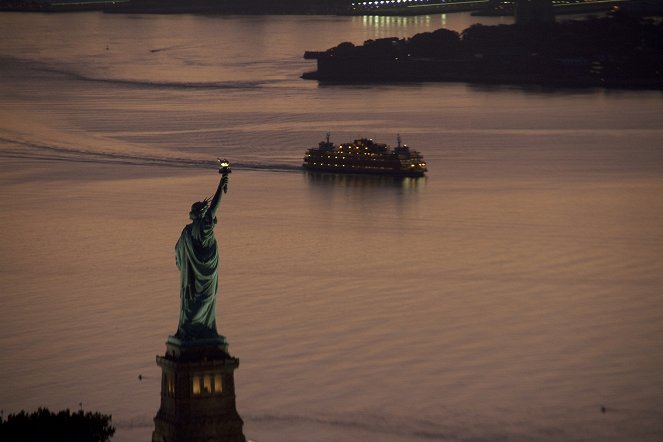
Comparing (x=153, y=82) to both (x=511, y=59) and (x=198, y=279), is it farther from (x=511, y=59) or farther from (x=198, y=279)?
(x=198, y=279)

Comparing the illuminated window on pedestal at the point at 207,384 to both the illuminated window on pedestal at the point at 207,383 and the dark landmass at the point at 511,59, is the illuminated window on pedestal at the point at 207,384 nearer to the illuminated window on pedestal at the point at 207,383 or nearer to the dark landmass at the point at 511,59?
the illuminated window on pedestal at the point at 207,383

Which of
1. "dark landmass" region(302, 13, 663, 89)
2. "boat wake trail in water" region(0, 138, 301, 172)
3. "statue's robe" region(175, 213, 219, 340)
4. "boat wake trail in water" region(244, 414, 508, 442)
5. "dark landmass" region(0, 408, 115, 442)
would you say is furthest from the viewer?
"dark landmass" region(302, 13, 663, 89)

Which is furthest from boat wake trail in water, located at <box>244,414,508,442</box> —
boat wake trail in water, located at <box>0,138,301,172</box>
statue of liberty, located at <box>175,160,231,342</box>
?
boat wake trail in water, located at <box>0,138,301,172</box>

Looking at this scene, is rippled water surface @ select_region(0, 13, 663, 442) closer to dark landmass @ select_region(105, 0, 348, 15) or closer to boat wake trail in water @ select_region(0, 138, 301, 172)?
boat wake trail in water @ select_region(0, 138, 301, 172)

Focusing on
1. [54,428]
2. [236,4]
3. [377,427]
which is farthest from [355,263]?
[236,4]

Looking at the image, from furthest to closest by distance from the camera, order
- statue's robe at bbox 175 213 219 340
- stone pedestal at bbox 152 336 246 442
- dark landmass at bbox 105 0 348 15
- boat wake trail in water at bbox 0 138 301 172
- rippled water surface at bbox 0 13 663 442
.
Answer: dark landmass at bbox 105 0 348 15 → boat wake trail in water at bbox 0 138 301 172 → rippled water surface at bbox 0 13 663 442 → statue's robe at bbox 175 213 219 340 → stone pedestal at bbox 152 336 246 442

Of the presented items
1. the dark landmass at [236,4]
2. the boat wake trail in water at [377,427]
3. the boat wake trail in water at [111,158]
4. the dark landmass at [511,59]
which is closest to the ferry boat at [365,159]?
the boat wake trail in water at [111,158]
